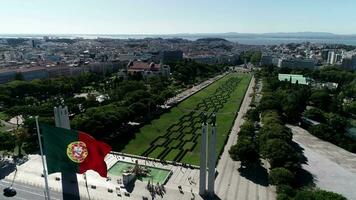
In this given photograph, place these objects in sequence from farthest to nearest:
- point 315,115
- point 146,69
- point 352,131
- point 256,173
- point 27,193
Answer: point 146,69 → point 315,115 → point 352,131 → point 256,173 → point 27,193

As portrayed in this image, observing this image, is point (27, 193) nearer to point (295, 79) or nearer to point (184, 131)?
point (184, 131)

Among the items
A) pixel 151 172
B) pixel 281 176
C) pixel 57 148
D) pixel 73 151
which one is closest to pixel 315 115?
pixel 281 176

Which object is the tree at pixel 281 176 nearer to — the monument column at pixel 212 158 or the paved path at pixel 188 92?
the monument column at pixel 212 158

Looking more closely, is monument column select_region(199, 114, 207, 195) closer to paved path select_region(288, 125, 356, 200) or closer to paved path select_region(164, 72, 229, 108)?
paved path select_region(288, 125, 356, 200)

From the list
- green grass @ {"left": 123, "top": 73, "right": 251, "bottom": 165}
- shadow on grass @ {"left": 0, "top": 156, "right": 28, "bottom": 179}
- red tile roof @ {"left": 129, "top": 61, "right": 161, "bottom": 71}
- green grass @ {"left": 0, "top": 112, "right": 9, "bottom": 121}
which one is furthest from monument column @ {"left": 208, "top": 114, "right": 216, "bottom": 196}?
red tile roof @ {"left": 129, "top": 61, "right": 161, "bottom": 71}

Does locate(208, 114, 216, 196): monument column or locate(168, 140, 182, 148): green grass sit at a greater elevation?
locate(208, 114, 216, 196): monument column

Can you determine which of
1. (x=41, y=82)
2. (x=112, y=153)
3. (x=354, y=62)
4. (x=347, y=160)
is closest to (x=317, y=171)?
(x=347, y=160)

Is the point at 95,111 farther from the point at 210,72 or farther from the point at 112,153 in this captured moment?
the point at 210,72
